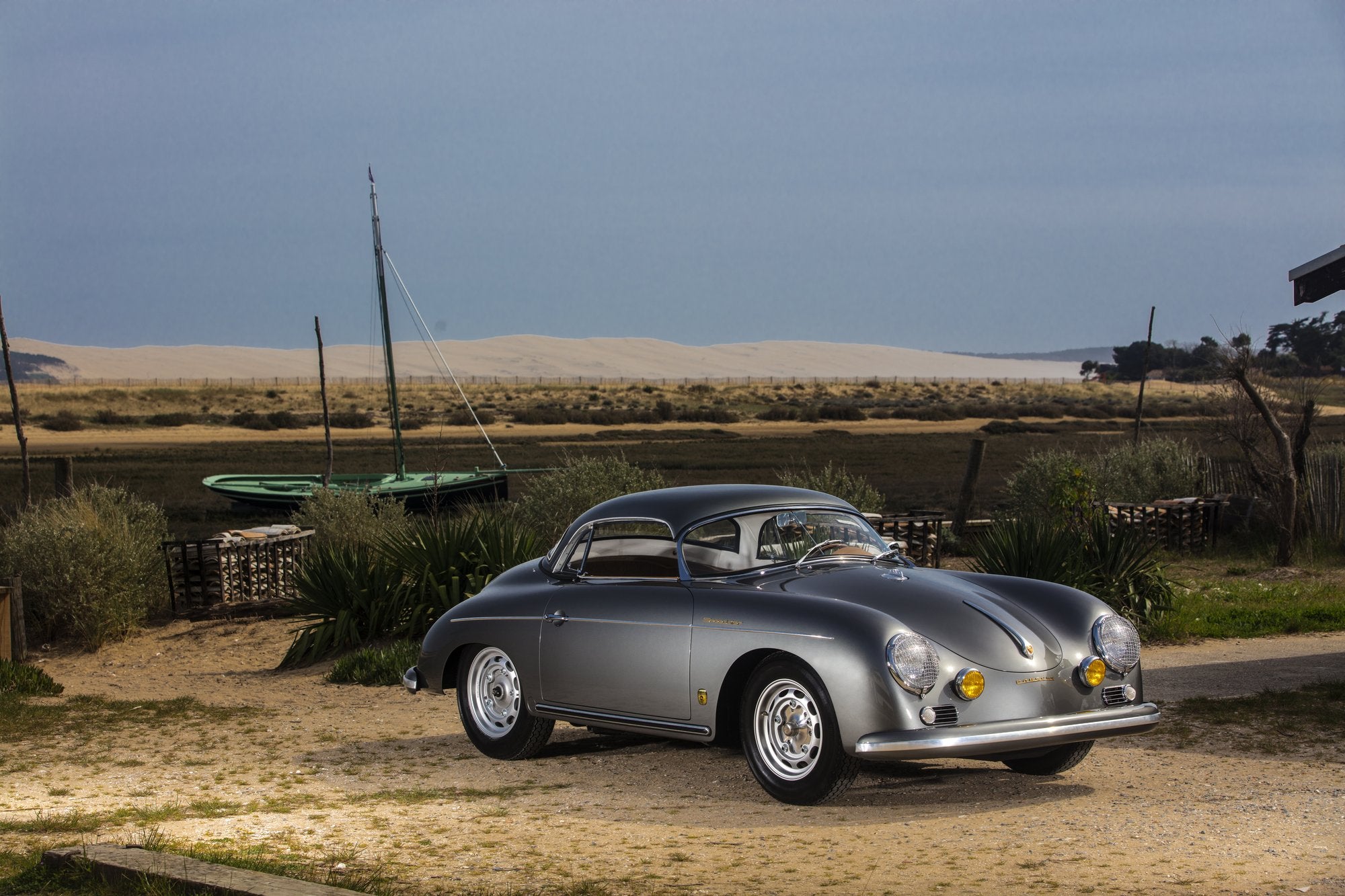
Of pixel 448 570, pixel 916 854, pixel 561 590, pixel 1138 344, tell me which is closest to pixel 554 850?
pixel 916 854

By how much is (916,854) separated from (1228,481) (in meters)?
18.1

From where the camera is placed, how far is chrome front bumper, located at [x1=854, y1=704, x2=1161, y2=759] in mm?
6176

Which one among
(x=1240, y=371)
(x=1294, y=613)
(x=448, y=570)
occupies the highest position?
(x=1240, y=371)

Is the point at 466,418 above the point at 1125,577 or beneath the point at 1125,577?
above

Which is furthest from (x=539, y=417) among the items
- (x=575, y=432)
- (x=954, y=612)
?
(x=954, y=612)

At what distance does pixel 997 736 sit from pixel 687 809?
1631mm

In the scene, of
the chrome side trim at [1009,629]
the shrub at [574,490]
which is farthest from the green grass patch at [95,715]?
the chrome side trim at [1009,629]

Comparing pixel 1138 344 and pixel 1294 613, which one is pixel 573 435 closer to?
pixel 1294 613

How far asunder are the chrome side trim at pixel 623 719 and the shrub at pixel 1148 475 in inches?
612

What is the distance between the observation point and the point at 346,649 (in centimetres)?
1299

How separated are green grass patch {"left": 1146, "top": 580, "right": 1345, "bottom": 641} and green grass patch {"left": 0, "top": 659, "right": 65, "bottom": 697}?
32.9 ft

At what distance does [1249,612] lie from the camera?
14.2m

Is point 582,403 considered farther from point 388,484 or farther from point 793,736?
point 793,736

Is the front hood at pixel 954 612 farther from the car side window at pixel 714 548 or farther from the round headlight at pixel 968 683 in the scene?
the car side window at pixel 714 548
